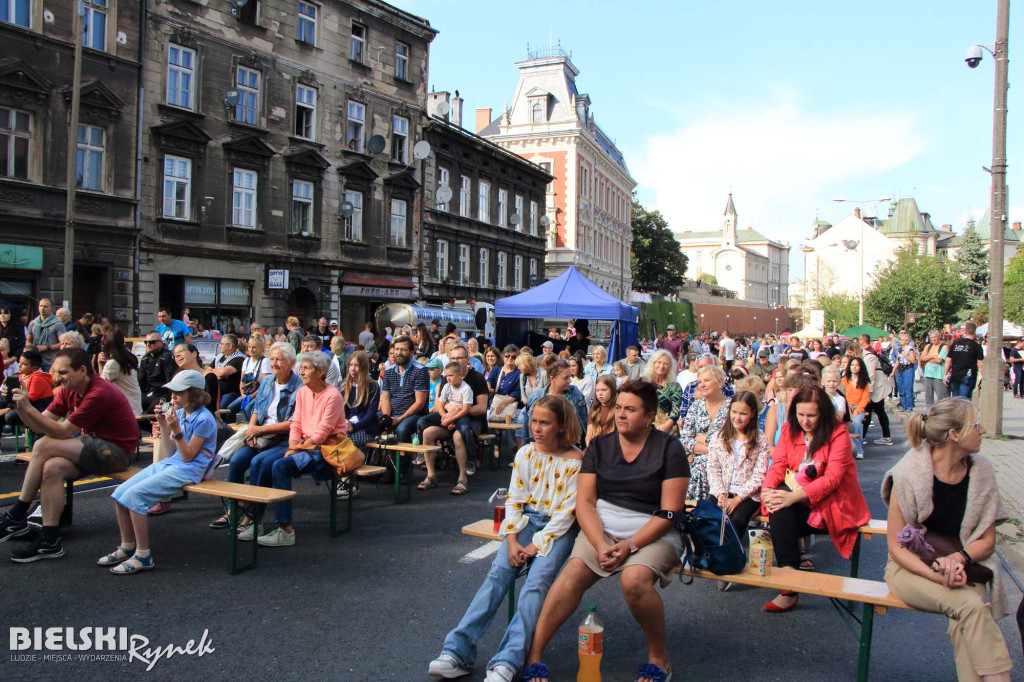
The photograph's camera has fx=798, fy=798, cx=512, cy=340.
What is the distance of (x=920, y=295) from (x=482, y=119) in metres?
34.2

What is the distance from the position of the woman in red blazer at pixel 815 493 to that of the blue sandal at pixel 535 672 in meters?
2.08

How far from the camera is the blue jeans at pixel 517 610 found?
418 cm

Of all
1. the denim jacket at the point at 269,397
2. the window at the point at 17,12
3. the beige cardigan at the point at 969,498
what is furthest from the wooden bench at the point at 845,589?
the window at the point at 17,12

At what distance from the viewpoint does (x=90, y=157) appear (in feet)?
71.5

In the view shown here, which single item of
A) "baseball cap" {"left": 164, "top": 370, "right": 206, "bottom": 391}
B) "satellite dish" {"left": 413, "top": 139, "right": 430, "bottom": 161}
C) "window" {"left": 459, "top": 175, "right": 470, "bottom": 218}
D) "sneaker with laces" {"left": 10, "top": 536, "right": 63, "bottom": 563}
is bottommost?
"sneaker with laces" {"left": 10, "top": 536, "right": 63, "bottom": 563}

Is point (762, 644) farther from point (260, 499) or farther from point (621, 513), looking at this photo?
point (260, 499)

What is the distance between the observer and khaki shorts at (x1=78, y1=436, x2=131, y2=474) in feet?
20.5

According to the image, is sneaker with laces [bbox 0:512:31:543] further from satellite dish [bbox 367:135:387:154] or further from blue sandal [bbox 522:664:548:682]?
satellite dish [bbox 367:135:387:154]

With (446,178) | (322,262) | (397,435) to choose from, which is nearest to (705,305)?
(446,178)

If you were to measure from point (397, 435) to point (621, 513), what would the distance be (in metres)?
5.45

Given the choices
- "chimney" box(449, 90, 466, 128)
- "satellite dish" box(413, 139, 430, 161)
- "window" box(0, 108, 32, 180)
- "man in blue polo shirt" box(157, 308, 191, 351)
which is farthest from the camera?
"chimney" box(449, 90, 466, 128)

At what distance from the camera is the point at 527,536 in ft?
15.5

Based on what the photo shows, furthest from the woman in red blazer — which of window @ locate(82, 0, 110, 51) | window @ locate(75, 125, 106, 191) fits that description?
window @ locate(82, 0, 110, 51)

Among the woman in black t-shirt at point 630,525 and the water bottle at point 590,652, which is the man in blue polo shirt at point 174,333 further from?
the water bottle at point 590,652
